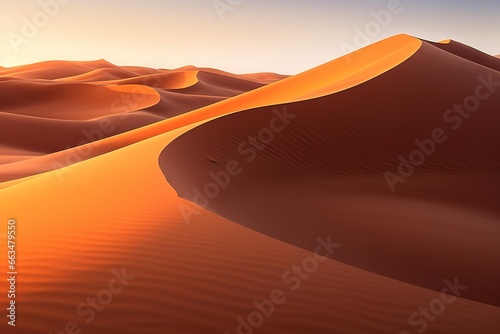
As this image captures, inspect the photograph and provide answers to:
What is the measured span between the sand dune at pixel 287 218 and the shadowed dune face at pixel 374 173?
34mm

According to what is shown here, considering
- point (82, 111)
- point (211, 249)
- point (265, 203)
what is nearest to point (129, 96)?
point (82, 111)

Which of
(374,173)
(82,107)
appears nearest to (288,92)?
(374,173)

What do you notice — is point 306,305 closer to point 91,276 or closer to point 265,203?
point 91,276

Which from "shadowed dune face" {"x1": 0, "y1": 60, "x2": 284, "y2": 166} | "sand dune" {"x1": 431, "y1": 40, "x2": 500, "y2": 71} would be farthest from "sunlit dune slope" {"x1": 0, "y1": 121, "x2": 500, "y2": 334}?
"sand dune" {"x1": 431, "y1": 40, "x2": 500, "y2": 71}

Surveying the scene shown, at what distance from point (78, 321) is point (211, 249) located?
1216 millimetres

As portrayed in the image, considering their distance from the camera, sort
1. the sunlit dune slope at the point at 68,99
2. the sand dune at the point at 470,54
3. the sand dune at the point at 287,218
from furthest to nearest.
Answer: the sunlit dune slope at the point at 68,99 < the sand dune at the point at 470,54 < the sand dune at the point at 287,218

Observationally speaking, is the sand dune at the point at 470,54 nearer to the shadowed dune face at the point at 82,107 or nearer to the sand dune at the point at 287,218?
the sand dune at the point at 287,218

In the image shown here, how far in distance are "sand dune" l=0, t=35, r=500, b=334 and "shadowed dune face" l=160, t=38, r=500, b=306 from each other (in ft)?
0.11

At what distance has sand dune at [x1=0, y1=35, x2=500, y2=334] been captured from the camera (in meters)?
3.04

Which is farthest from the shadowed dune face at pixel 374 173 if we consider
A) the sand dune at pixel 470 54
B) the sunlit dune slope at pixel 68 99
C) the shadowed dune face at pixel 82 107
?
the sunlit dune slope at pixel 68 99

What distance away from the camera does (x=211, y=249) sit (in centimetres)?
370

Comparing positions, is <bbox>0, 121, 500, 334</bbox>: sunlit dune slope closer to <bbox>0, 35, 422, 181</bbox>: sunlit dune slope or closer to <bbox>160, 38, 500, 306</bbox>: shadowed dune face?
<bbox>160, 38, 500, 306</bbox>: shadowed dune face

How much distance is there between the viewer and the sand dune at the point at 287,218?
3.04m

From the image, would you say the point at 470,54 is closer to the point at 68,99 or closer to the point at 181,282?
the point at 181,282
